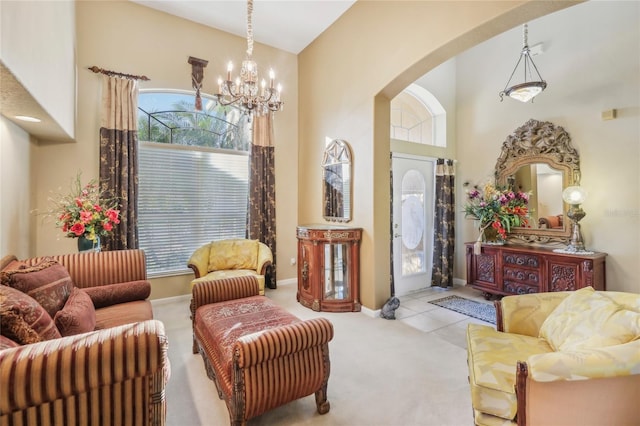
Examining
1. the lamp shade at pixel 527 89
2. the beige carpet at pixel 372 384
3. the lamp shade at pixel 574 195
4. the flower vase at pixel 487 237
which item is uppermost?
the lamp shade at pixel 527 89

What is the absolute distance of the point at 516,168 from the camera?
4.41 metres

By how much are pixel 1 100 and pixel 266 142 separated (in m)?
3.22

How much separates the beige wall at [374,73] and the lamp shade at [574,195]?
2.32 metres

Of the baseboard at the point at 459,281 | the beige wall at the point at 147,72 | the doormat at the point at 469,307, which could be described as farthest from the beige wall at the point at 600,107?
the beige wall at the point at 147,72

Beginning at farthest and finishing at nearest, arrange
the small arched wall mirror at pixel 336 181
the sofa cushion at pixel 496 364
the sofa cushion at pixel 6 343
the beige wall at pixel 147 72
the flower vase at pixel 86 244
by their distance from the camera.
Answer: the small arched wall mirror at pixel 336 181 < the beige wall at pixel 147 72 < the flower vase at pixel 86 244 < the sofa cushion at pixel 496 364 < the sofa cushion at pixel 6 343

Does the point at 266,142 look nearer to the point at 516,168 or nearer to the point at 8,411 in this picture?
the point at 516,168

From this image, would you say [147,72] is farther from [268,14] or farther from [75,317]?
[75,317]

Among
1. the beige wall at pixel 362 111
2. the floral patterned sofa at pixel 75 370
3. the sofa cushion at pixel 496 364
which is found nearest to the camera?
the floral patterned sofa at pixel 75 370

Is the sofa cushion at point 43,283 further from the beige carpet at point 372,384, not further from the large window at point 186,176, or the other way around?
the large window at point 186,176

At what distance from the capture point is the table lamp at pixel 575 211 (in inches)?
143

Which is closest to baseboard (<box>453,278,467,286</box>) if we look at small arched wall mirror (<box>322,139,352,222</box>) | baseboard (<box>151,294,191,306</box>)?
small arched wall mirror (<box>322,139,352,222</box>)

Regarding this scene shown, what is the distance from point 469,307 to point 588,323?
2603mm

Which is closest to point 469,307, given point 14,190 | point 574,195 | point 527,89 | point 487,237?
point 487,237

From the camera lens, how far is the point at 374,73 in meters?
3.66
